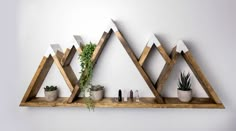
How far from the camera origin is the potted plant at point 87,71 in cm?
123

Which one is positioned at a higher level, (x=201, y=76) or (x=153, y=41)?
(x=153, y=41)

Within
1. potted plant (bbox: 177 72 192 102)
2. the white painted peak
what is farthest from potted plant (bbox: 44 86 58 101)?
potted plant (bbox: 177 72 192 102)

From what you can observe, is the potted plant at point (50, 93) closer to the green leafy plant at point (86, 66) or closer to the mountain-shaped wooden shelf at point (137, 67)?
the mountain-shaped wooden shelf at point (137, 67)

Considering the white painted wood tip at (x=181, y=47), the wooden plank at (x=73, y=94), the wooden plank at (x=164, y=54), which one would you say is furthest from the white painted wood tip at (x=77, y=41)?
the white painted wood tip at (x=181, y=47)

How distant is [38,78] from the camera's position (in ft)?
4.24

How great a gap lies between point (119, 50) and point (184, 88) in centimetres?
48

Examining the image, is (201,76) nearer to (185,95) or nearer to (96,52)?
(185,95)

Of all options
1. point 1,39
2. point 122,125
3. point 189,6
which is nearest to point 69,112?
point 122,125

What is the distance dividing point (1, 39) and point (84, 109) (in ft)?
2.52

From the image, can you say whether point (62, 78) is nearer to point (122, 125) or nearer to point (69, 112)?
point (69, 112)

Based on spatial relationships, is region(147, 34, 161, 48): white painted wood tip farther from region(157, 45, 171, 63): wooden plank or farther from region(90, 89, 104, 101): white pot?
region(90, 89, 104, 101): white pot

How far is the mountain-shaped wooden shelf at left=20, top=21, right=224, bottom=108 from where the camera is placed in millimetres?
1179

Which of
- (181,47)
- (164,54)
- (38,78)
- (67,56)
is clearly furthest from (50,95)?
(181,47)

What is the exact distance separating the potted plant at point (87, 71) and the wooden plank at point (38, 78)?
236mm
